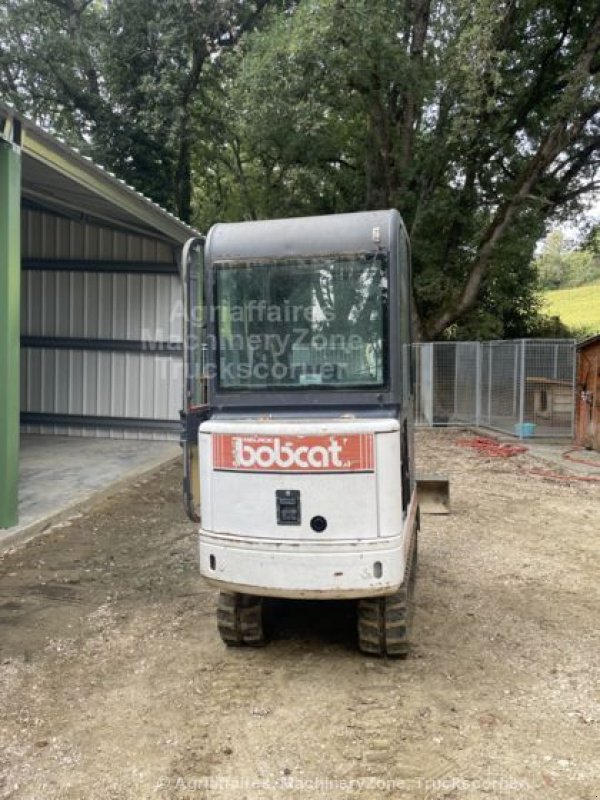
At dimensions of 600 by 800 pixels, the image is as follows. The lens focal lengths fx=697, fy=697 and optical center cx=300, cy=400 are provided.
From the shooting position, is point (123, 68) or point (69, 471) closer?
point (69, 471)

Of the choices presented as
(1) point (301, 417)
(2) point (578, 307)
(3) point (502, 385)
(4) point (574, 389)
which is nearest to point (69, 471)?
(1) point (301, 417)

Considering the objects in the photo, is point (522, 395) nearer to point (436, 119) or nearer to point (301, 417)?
point (436, 119)

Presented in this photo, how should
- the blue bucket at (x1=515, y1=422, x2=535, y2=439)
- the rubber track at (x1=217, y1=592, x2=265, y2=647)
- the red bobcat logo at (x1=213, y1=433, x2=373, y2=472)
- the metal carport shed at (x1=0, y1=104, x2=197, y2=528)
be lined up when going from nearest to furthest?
1. the red bobcat logo at (x1=213, y1=433, x2=373, y2=472)
2. the rubber track at (x1=217, y1=592, x2=265, y2=647)
3. the metal carport shed at (x1=0, y1=104, x2=197, y2=528)
4. the blue bucket at (x1=515, y1=422, x2=535, y2=439)

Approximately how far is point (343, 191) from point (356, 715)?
18.8m

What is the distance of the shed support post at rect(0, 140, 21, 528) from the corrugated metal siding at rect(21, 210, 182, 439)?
6.12m

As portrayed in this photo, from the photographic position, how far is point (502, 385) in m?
15.2

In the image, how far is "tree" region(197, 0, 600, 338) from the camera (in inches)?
567

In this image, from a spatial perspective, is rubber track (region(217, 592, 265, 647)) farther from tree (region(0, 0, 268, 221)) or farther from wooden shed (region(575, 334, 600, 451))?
tree (region(0, 0, 268, 221))

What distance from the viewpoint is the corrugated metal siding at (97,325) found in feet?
43.3

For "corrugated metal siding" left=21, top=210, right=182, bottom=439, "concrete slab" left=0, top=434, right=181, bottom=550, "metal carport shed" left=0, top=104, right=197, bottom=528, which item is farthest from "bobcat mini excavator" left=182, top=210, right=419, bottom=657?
"corrugated metal siding" left=21, top=210, right=182, bottom=439

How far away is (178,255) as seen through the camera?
1302 cm

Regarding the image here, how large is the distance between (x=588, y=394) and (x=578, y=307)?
112ft

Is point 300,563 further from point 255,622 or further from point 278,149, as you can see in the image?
point 278,149

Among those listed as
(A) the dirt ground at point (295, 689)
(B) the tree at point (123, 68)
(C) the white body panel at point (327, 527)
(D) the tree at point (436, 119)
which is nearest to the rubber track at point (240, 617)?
(A) the dirt ground at point (295, 689)
